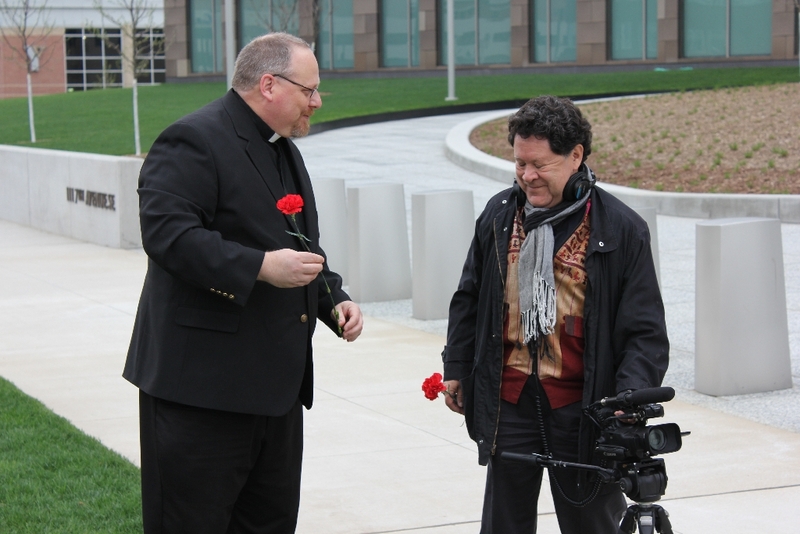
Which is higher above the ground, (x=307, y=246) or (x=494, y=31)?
→ (x=494, y=31)

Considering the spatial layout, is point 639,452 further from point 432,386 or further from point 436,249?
point 436,249

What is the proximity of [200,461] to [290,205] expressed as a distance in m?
0.82

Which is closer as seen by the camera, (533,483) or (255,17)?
(533,483)

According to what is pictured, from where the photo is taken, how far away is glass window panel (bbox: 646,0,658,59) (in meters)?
38.1

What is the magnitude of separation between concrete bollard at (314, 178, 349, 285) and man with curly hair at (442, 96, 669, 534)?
26.9ft

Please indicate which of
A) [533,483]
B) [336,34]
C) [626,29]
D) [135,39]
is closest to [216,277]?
[533,483]

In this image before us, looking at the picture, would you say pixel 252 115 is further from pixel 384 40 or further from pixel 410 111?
pixel 384 40

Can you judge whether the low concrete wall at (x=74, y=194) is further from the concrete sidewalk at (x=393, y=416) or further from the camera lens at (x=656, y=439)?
the camera lens at (x=656, y=439)

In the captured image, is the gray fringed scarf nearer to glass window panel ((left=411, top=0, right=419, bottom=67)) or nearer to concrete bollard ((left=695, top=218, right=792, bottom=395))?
concrete bollard ((left=695, top=218, right=792, bottom=395))

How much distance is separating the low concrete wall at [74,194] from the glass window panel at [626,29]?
24770 mm

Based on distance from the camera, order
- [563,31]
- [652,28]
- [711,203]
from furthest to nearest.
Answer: [563,31] → [652,28] → [711,203]

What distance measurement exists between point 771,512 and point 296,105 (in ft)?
9.64

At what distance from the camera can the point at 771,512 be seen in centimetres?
525

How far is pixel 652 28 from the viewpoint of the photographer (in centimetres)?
3825
